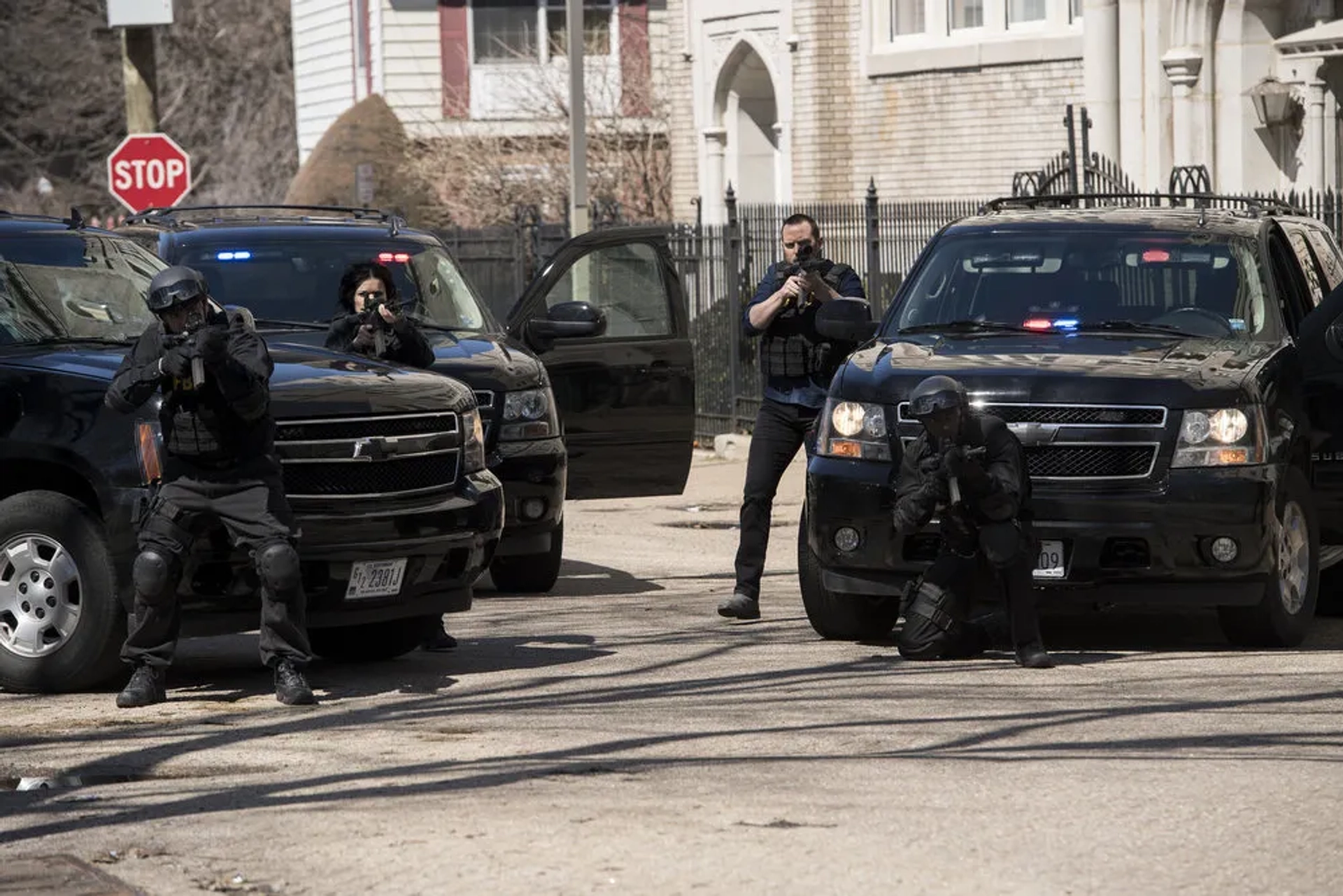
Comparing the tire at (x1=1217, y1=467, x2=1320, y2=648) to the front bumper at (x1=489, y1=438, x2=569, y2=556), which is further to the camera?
the front bumper at (x1=489, y1=438, x2=569, y2=556)

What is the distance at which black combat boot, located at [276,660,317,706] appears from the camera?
938 centimetres

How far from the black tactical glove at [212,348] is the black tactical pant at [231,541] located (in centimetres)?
47

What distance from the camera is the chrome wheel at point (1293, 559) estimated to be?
34.2 feet

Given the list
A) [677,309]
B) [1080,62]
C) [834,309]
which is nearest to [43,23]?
[1080,62]

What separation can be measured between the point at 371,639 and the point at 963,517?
8.82 feet

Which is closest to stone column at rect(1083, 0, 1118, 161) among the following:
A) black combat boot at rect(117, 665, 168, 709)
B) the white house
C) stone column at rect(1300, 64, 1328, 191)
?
stone column at rect(1300, 64, 1328, 191)

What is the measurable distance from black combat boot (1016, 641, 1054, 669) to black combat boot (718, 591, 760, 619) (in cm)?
212

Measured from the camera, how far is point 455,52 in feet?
142

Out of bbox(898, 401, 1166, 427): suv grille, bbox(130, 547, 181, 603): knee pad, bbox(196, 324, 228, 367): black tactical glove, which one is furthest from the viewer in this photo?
bbox(898, 401, 1166, 427): suv grille

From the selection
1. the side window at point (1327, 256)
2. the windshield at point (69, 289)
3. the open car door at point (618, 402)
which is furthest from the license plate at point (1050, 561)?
the open car door at point (618, 402)

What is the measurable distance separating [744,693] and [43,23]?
49.9m

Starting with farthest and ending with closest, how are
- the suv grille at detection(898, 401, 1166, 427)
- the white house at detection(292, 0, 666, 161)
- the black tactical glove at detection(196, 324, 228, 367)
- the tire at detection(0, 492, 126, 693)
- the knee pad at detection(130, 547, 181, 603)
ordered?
1. the white house at detection(292, 0, 666, 161)
2. the suv grille at detection(898, 401, 1166, 427)
3. the tire at detection(0, 492, 126, 693)
4. the knee pad at detection(130, 547, 181, 603)
5. the black tactical glove at detection(196, 324, 228, 367)

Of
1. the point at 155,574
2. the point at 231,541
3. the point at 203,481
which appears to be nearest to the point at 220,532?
the point at 231,541

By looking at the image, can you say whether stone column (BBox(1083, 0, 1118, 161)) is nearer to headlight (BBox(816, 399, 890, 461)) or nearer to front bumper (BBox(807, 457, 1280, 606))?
headlight (BBox(816, 399, 890, 461))
